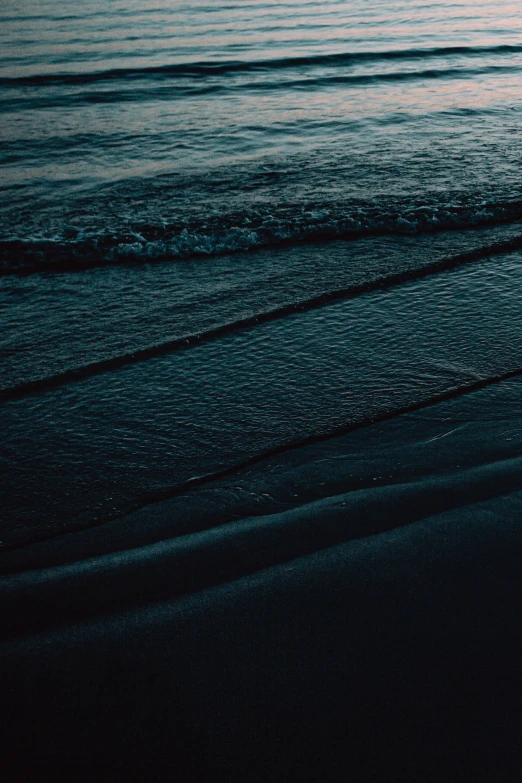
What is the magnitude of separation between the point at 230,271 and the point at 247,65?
1041cm

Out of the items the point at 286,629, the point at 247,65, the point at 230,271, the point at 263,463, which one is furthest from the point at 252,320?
the point at 247,65

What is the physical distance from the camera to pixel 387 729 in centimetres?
182

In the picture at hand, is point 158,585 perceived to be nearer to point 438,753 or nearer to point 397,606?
point 397,606

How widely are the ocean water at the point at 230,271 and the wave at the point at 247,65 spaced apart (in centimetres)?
93

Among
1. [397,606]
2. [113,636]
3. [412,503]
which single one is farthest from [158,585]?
[412,503]

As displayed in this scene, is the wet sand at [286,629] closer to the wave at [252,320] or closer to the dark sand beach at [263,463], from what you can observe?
the dark sand beach at [263,463]

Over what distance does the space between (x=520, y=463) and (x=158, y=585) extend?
148 cm

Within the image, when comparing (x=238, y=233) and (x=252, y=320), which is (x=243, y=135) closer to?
(x=238, y=233)

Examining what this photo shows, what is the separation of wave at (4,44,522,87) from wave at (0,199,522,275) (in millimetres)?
8176

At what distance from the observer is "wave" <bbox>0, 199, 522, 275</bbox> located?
5.64 meters

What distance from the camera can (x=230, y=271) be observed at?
209 inches

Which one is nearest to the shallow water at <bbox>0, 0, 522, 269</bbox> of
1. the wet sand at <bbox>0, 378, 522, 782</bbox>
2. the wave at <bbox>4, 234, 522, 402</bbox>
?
the wave at <bbox>4, 234, 522, 402</bbox>

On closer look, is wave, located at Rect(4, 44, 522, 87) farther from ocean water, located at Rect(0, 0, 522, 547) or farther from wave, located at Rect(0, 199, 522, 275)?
wave, located at Rect(0, 199, 522, 275)

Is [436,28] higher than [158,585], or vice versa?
[436,28]
